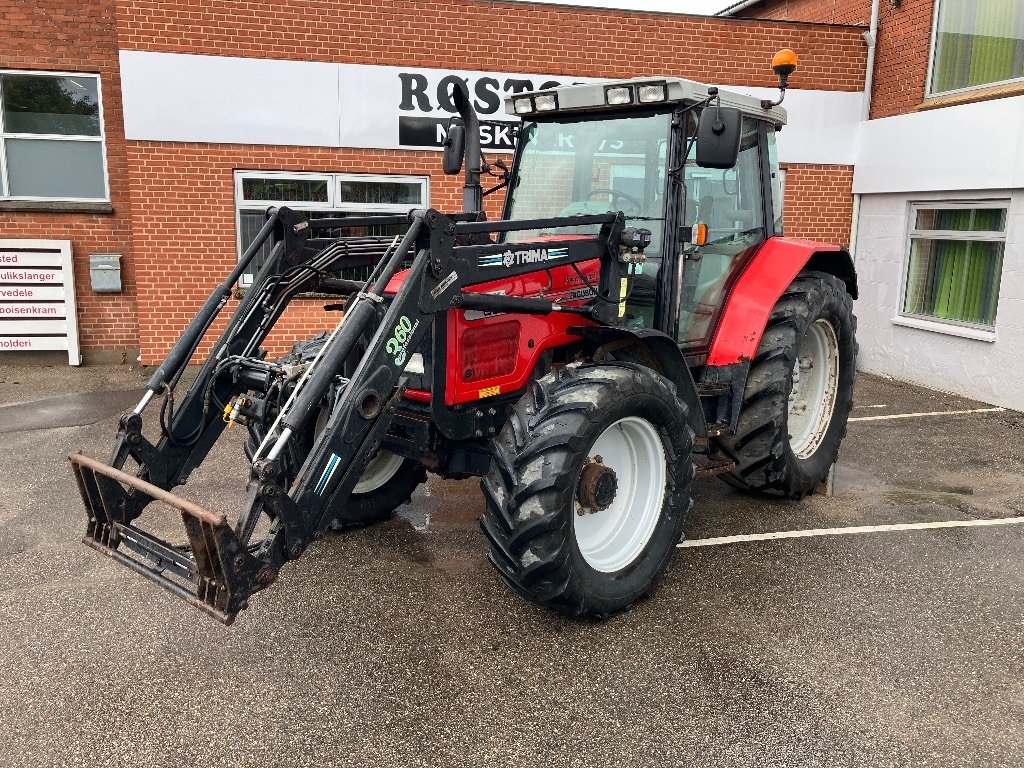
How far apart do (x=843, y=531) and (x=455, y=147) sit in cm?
318

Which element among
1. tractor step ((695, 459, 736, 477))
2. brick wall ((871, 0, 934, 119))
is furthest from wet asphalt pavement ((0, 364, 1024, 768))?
brick wall ((871, 0, 934, 119))

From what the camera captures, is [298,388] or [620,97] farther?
[620,97]

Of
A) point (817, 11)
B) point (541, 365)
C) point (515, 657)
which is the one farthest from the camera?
point (817, 11)

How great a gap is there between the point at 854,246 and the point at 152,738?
963 cm

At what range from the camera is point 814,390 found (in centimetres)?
565

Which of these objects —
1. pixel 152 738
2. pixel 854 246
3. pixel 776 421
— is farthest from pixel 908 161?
pixel 152 738

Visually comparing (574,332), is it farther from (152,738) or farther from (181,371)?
(152,738)

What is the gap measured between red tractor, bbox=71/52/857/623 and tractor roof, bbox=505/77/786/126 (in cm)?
1

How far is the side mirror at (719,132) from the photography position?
3.72m

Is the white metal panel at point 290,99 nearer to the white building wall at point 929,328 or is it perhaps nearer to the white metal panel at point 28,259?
the white metal panel at point 28,259

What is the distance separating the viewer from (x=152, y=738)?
287cm

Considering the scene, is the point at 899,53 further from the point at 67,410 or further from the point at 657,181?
the point at 67,410

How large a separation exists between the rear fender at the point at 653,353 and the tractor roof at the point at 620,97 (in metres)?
1.19

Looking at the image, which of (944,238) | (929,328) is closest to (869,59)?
(944,238)
